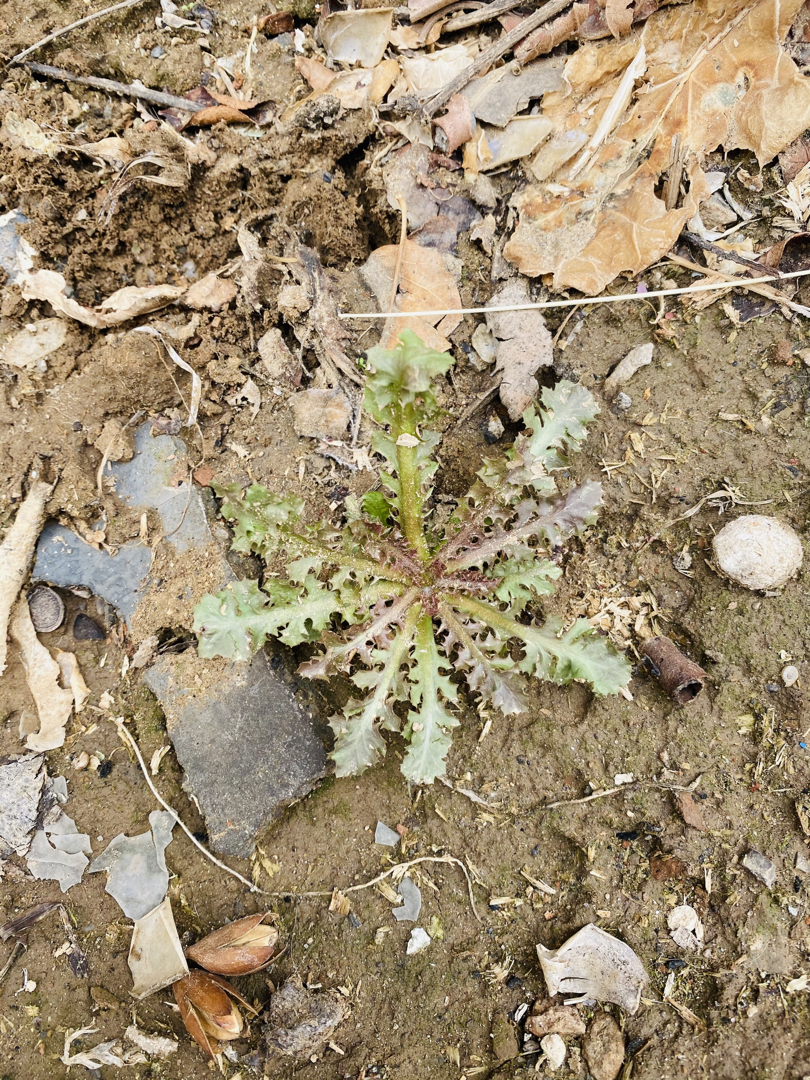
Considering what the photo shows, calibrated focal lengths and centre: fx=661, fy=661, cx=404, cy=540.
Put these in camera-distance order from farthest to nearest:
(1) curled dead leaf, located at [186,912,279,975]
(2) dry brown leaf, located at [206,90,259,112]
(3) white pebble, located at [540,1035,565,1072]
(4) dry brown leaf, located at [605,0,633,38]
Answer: (2) dry brown leaf, located at [206,90,259,112] → (4) dry brown leaf, located at [605,0,633,38] → (1) curled dead leaf, located at [186,912,279,975] → (3) white pebble, located at [540,1035,565,1072]

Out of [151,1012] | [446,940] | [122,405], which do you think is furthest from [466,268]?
[151,1012]

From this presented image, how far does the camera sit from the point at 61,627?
290cm

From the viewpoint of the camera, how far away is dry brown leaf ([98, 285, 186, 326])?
9.40 ft

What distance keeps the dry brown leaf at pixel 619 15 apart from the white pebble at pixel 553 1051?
12.9ft

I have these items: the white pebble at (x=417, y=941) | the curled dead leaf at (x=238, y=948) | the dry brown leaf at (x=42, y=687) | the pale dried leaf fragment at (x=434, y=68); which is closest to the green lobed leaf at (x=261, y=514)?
the dry brown leaf at (x=42, y=687)

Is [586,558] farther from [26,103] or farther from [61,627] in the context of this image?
[26,103]

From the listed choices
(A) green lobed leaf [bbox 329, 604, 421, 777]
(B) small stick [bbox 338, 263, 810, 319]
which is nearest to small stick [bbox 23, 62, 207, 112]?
(B) small stick [bbox 338, 263, 810, 319]

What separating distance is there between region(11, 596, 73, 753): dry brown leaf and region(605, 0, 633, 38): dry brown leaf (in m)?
3.45

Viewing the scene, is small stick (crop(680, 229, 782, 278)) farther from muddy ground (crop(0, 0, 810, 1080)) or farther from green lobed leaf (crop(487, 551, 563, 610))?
green lobed leaf (crop(487, 551, 563, 610))

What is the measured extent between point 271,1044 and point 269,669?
1363 mm

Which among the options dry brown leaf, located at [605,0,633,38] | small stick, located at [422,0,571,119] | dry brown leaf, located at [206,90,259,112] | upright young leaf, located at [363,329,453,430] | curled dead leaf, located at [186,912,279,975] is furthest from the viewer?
dry brown leaf, located at [206,90,259,112]

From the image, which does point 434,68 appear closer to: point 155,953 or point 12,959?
point 155,953

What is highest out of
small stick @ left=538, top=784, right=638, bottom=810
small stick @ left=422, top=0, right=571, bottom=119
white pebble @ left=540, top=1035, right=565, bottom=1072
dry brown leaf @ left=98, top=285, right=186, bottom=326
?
small stick @ left=422, top=0, right=571, bottom=119

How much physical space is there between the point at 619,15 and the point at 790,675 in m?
2.74
